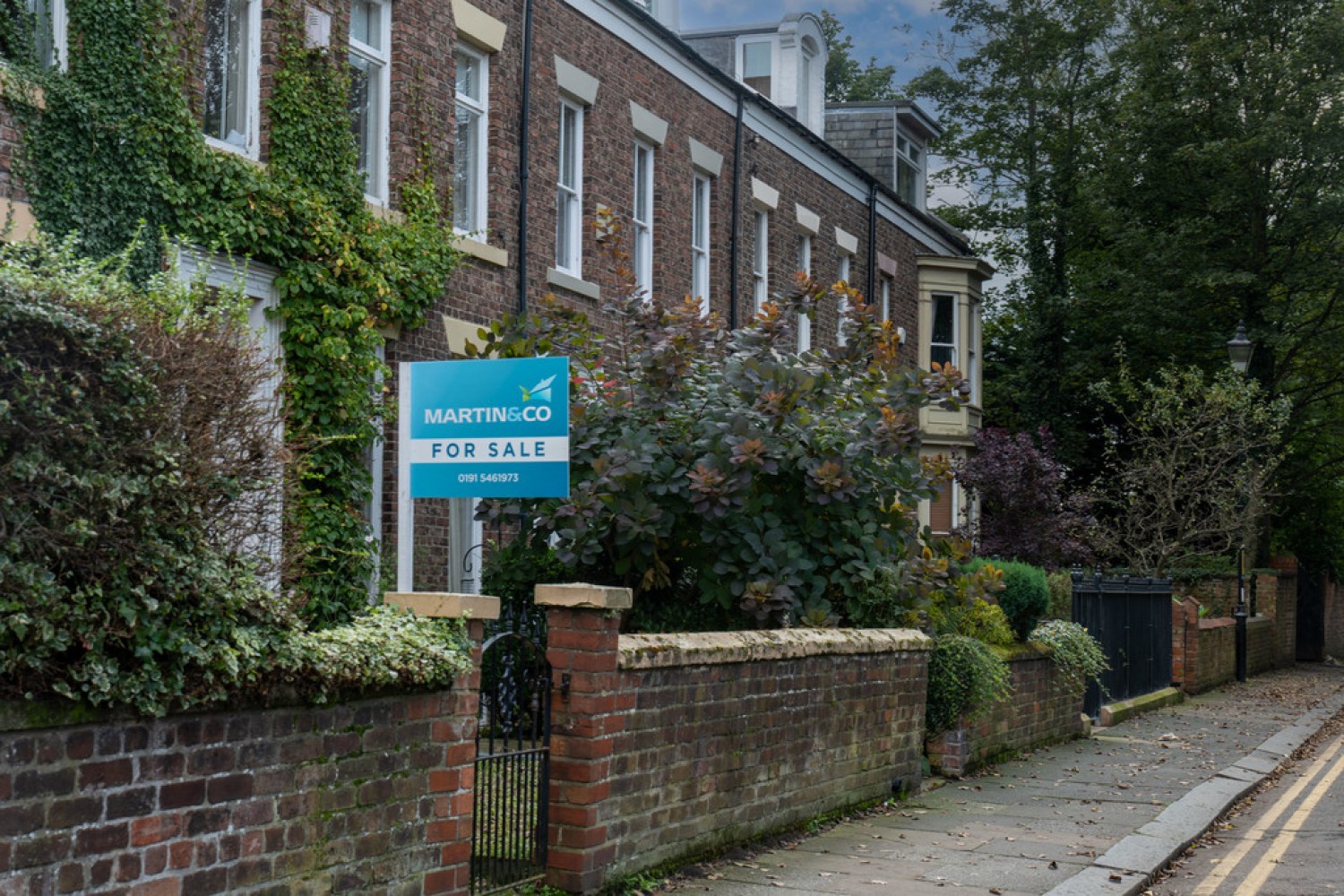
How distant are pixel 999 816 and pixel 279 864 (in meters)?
7.01

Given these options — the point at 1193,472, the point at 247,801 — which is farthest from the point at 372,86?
the point at 1193,472

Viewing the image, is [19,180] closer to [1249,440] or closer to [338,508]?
[338,508]

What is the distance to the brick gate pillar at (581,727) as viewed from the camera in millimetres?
7578

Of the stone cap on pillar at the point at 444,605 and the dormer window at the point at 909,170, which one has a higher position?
the dormer window at the point at 909,170

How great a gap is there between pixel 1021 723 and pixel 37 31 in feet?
35.5

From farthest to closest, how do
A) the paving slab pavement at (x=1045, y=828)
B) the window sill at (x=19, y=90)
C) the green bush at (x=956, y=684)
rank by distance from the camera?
the green bush at (x=956, y=684), the window sill at (x=19, y=90), the paving slab pavement at (x=1045, y=828)

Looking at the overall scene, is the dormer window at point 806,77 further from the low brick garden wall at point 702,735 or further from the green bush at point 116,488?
the green bush at point 116,488

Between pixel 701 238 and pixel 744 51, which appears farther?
pixel 744 51

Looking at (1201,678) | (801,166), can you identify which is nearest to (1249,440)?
(1201,678)

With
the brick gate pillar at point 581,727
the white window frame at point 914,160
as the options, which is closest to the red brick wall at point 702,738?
the brick gate pillar at point 581,727

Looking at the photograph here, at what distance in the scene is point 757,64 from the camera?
26.5 meters

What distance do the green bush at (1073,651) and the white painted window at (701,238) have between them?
21.8 feet

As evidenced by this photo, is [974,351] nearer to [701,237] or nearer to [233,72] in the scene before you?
[701,237]

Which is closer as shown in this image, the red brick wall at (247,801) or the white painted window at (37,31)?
the red brick wall at (247,801)
